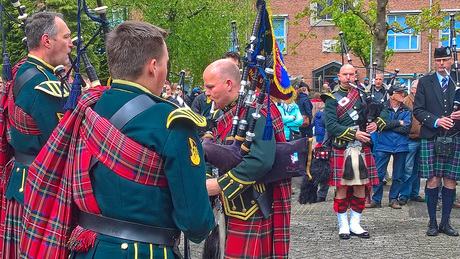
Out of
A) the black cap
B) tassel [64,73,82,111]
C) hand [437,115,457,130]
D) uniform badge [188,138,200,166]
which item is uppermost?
the black cap

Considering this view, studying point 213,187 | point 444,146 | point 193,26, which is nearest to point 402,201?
point 444,146

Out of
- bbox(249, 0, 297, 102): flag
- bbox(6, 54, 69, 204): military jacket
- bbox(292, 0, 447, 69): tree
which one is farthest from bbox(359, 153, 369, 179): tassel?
bbox(292, 0, 447, 69): tree

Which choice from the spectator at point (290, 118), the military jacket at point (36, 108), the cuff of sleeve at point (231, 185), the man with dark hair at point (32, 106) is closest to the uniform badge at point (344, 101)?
the spectator at point (290, 118)

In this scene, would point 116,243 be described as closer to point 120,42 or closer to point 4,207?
point 120,42

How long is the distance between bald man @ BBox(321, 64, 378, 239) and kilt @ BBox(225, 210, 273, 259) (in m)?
3.26

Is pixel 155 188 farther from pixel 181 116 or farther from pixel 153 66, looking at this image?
pixel 153 66

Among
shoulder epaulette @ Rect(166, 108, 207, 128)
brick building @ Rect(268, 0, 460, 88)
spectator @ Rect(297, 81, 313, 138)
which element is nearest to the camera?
shoulder epaulette @ Rect(166, 108, 207, 128)

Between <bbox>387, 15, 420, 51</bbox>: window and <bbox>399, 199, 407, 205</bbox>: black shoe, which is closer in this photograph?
<bbox>399, 199, 407, 205</bbox>: black shoe

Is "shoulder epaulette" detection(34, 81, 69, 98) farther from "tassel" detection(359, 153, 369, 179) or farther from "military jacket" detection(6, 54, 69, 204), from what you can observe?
"tassel" detection(359, 153, 369, 179)

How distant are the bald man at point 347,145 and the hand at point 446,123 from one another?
0.75 meters

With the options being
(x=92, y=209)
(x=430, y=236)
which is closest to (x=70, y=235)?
(x=92, y=209)

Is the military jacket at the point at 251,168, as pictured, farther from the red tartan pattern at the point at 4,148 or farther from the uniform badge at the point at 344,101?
the uniform badge at the point at 344,101

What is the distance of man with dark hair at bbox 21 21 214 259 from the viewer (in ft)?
7.93

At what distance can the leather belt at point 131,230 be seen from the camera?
2.46m
